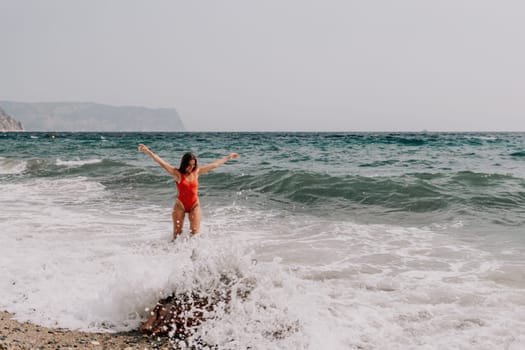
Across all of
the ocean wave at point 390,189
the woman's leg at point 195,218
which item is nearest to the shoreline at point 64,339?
the woman's leg at point 195,218

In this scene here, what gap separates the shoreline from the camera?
401 cm

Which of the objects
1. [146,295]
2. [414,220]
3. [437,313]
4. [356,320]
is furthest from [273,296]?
[414,220]

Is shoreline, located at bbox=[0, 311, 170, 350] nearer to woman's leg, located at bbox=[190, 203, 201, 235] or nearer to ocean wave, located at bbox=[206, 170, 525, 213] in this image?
woman's leg, located at bbox=[190, 203, 201, 235]

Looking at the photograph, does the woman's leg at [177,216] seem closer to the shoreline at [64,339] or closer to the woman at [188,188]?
the woman at [188,188]

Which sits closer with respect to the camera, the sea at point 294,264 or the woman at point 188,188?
the sea at point 294,264

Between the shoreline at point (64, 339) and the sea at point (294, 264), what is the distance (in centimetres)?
16

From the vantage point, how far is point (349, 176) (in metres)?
15.1

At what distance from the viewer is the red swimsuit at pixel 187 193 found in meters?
7.21

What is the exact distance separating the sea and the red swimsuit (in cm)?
60

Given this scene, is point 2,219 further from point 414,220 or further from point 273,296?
point 414,220

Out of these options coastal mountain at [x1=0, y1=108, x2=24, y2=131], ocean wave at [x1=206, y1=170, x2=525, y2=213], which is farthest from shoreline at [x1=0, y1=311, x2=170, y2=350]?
coastal mountain at [x1=0, y1=108, x2=24, y2=131]

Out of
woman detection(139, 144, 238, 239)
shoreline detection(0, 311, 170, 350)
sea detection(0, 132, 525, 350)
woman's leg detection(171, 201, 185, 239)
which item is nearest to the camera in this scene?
shoreline detection(0, 311, 170, 350)

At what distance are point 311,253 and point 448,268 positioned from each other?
1982 millimetres

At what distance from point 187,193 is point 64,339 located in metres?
3.34
